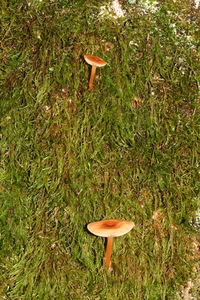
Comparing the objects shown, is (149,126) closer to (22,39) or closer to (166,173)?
(166,173)

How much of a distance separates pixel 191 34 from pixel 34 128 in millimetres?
1235

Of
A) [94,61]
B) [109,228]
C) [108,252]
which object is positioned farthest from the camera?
[94,61]

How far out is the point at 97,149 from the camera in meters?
2.26

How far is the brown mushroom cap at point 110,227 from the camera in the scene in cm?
196

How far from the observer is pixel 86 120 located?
2287 mm

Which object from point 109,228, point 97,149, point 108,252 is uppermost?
point 97,149

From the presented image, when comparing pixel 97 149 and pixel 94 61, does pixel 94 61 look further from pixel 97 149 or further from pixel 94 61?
pixel 97 149

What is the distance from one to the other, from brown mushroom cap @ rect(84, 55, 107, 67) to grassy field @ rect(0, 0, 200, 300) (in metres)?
0.13

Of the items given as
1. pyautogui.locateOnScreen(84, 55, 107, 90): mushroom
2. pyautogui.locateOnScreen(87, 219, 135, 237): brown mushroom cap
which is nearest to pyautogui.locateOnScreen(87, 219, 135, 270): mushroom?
pyautogui.locateOnScreen(87, 219, 135, 237): brown mushroom cap

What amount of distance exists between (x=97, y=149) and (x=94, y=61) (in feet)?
1.75

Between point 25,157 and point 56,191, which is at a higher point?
point 25,157

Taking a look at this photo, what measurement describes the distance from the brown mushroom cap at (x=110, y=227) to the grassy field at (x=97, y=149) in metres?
0.16

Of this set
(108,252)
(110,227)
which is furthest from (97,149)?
(108,252)

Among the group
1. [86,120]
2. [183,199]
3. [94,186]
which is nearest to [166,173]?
[183,199]
